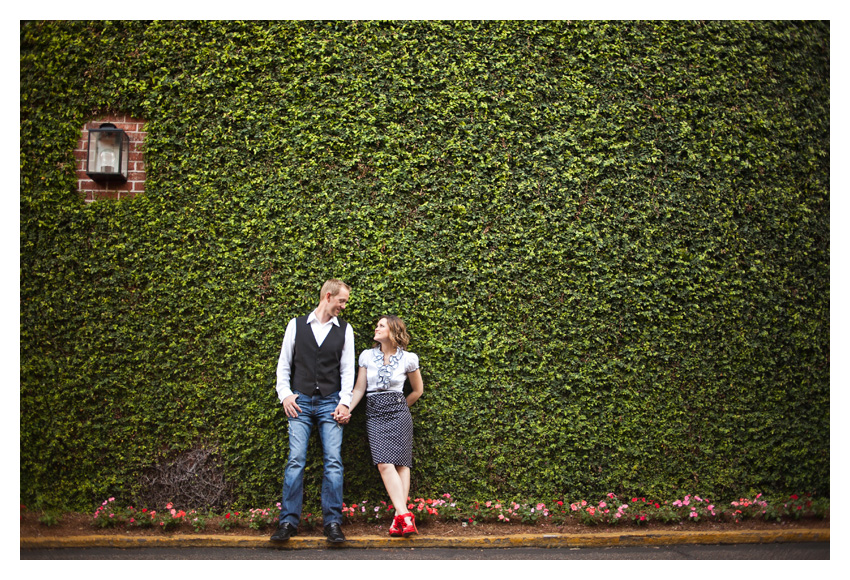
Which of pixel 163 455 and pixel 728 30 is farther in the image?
pixel 728 30

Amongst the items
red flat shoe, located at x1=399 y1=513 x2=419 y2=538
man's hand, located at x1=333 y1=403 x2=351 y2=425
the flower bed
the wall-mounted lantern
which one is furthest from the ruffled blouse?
the wall-mounted lantern

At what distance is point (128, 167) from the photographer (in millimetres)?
4352

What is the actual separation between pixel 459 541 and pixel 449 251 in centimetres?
242

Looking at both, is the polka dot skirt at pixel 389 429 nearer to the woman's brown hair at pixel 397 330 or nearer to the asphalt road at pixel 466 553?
the woman's brown hair at pixel 397 330

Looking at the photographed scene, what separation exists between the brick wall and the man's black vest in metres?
2.17

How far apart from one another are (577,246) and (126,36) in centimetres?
459

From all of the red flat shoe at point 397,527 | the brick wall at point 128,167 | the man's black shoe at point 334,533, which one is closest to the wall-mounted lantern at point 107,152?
the brick wall at point 128,167

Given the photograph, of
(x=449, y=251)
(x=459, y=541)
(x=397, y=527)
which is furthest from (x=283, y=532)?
(x=449, y=251)

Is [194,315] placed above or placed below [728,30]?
below

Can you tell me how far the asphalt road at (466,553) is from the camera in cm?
363

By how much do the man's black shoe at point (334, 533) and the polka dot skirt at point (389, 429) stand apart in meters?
0.56

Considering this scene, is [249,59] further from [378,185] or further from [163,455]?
[163,455]

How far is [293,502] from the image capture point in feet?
12.1

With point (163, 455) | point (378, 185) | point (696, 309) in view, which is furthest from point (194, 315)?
point (696, 309)
